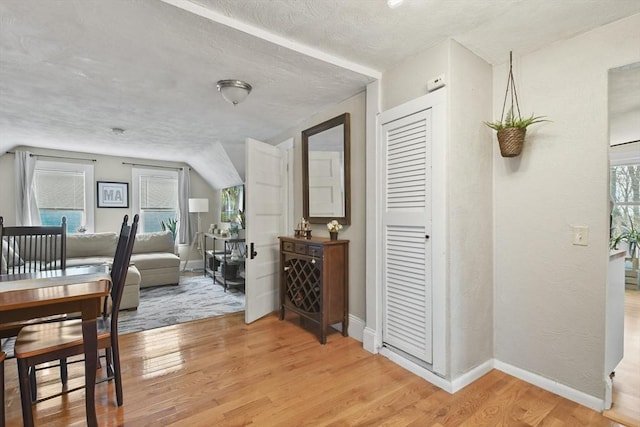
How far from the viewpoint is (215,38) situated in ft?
6.27

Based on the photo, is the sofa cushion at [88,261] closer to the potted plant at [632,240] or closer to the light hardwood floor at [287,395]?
the light hardwood floor at [287,395]

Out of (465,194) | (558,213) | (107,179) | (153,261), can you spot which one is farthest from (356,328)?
(107,179)

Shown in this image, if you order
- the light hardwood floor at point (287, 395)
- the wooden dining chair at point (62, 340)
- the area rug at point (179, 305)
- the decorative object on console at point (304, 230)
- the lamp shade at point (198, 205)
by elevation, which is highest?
the lamp shade at point (198, 205)

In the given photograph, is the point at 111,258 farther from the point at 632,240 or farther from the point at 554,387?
the point at 632,240

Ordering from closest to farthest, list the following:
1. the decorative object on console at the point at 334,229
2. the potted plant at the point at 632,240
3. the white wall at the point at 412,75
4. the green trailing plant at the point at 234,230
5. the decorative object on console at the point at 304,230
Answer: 1. the white wall at the point at 412,75
2. the decorative object on console at the point at 334,229
3. the decorative object on console at the point at 304,230
4. the potted plant at the point at 632,240
5. the green trailing plant at the point at 234,230

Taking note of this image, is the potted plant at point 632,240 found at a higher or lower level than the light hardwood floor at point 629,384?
higher

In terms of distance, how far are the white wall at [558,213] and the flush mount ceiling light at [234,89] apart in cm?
199

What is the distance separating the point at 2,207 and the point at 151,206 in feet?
7.00

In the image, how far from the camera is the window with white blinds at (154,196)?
6.10m

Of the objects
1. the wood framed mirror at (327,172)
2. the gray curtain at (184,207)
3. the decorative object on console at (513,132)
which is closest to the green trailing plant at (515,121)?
the decorative object on console at (513,132)

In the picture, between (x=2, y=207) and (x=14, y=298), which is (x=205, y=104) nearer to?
(x=14, y=298)

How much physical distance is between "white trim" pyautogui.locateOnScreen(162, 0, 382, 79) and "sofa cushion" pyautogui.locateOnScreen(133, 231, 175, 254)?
478cm

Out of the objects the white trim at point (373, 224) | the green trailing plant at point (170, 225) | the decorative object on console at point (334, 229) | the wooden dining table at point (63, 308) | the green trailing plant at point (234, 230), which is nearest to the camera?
the wooden dining table at point (63, 308)

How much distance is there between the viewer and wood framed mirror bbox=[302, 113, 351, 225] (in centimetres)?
291
